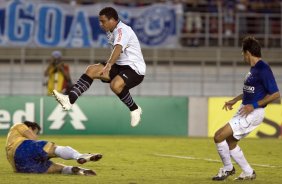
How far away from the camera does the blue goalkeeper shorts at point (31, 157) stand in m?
14.2

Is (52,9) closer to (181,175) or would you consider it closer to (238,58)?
(238,58)

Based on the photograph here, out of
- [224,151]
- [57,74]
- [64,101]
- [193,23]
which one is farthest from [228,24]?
[224,151]

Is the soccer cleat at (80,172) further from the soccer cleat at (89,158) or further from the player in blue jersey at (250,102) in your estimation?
the player in blue jersey at (250,102)

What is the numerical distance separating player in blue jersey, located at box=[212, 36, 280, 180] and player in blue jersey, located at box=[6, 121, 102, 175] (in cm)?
210

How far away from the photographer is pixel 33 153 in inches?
560

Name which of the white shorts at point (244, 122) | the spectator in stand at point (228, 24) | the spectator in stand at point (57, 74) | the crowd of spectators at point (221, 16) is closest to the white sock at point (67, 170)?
the white shorts at point (244, 122)

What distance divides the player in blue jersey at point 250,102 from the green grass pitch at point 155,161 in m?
0.40

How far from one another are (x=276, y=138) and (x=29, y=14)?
30.0 ft

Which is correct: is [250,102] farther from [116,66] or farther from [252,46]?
[116,66]

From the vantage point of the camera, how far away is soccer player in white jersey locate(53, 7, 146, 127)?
15.1 meters

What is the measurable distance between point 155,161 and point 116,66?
2934 mm

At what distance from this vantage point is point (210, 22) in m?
31.5

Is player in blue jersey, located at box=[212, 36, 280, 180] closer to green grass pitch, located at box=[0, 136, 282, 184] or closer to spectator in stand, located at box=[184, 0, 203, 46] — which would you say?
green grass pitch, located at box=[0, 136, 282, 184]

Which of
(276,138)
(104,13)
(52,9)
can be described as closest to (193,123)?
(276,138)
